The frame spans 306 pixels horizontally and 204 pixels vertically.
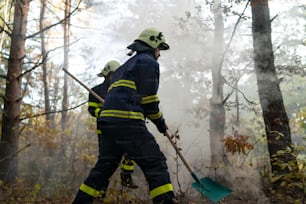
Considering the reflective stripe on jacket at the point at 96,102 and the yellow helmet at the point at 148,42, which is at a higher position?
the yellow helmet at the point at 148,42

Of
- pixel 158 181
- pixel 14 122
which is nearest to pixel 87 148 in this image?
pixel 14 122

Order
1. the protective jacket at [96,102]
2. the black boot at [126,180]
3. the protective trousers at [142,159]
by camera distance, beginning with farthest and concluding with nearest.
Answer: the protective jacket at [96,102]
the black boot at [126,180]
the protective trousers at [142,159]

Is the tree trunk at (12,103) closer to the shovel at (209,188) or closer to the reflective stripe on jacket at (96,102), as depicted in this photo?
Answer: the reflective stripe on jacket at (96,102)

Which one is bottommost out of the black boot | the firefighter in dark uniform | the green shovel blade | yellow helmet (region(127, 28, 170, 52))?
the green shovel blade

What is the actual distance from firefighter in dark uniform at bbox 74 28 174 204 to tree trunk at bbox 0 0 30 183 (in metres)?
3.09

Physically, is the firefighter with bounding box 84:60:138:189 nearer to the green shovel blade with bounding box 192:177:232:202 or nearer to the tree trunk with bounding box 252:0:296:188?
the green shovel blade with bounding box 192:177:232:202

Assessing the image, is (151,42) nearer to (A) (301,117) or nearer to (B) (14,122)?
(A) (301,117)

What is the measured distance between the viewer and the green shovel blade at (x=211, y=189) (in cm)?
376

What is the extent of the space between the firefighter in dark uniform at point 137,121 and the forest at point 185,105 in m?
0.76

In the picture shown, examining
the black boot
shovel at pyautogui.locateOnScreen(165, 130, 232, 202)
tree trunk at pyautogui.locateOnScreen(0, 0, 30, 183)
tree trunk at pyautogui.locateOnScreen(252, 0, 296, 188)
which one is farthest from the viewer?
tree trunk at pyautogui.locateOnScreen(0, 0, 30, 183)

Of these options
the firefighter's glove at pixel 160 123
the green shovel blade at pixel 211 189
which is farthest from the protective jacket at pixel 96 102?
the green shovel blade at pixel 211 189

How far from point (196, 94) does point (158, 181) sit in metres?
17.3

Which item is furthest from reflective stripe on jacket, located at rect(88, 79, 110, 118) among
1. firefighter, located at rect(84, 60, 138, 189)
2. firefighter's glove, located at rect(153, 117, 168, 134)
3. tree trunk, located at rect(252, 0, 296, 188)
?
tree trunk, located at rect(252, 0, 296, 188)

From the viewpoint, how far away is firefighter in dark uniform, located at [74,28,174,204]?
311cm
